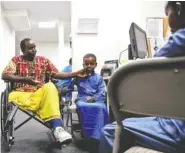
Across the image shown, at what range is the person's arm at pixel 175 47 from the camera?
71 centimetres

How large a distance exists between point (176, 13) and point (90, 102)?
5.96 feet

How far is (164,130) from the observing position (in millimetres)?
867

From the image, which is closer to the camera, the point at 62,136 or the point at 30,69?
the point at 62,136

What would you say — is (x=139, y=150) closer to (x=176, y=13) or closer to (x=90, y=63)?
(x=176, y=13)

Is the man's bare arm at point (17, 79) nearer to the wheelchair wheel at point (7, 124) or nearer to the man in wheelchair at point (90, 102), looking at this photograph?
the wheelchair wheel at point (7, 124)

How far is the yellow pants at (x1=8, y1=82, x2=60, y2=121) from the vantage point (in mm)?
2256

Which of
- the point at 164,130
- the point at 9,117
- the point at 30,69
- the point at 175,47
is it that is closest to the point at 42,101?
the point at 9,117

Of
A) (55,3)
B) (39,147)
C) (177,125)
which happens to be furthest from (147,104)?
(55,3)

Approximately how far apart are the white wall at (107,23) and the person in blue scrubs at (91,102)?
89cm

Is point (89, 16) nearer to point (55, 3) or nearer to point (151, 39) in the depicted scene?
point (151, 39)

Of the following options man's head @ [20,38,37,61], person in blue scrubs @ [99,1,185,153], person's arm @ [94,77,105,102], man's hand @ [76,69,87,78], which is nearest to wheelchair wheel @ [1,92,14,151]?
man's head @ [20,38,37,61]

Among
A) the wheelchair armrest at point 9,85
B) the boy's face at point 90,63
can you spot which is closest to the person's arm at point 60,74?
the boy's face at point 90,63

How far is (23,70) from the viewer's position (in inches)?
106

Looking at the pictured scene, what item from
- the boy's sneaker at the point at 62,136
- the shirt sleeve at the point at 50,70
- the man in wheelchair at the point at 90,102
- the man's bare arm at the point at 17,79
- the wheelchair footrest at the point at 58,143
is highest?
the shirt sleeve at the point at 50,70
